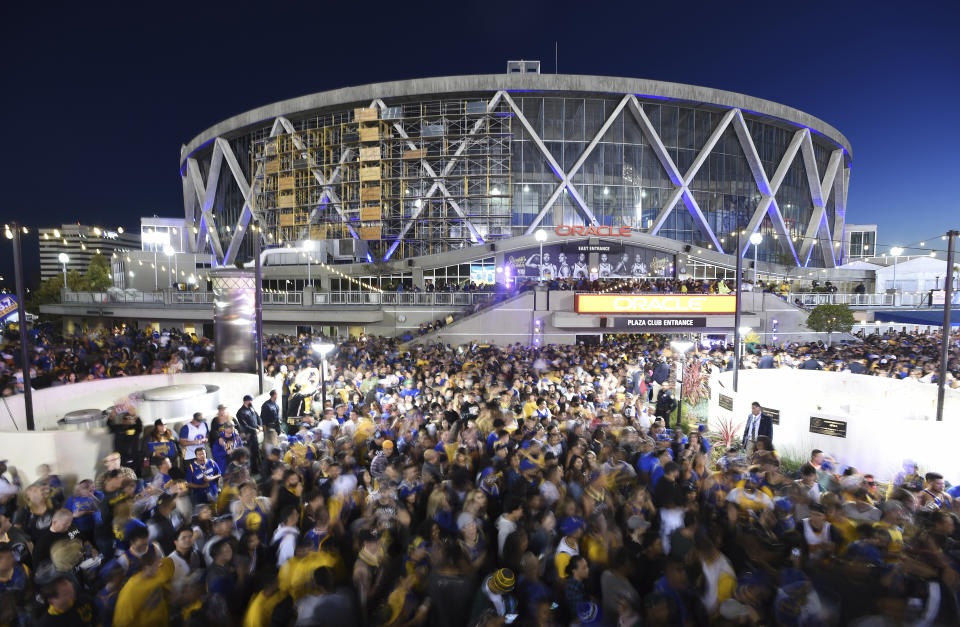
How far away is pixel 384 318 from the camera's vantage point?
2542cm

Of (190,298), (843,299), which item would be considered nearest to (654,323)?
(843,299)

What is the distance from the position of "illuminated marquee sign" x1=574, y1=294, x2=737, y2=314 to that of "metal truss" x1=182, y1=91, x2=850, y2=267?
1487cm

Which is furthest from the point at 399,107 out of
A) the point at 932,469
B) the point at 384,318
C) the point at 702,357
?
the point at 932,469

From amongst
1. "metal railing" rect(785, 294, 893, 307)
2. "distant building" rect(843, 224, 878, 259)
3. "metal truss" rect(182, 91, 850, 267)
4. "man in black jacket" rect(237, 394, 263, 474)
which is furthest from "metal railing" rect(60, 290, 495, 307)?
"distant building" rect(843, 224, 878, 259)

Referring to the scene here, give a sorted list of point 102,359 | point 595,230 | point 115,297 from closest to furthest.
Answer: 1. point 102,359
2. point 115,297
3. point 595,230

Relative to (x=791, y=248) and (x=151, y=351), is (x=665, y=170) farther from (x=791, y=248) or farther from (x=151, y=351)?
(x=151, y=351)

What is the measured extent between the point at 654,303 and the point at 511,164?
2066 centimetres

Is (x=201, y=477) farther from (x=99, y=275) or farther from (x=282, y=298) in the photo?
(x=99, y=275)

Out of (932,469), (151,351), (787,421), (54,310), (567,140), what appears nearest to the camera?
(932,469)

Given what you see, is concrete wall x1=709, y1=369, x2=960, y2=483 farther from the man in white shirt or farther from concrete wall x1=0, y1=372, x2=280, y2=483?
concrete wall x1=0, y1=372, x2=280, y2=483

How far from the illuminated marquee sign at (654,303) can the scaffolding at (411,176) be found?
17232 mm

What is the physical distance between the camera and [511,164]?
39156mm

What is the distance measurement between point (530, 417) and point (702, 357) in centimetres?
1312

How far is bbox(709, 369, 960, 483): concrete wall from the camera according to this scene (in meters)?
8.43
